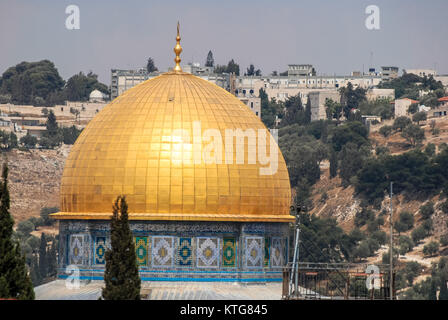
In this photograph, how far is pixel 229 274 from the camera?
1683 inches

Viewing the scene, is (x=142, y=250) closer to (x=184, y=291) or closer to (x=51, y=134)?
(x=184, y=291)

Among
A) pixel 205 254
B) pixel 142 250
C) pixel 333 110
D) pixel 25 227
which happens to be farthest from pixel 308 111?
pixel 142 250

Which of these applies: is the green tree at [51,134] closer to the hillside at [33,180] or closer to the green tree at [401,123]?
the hillside at [33,180]

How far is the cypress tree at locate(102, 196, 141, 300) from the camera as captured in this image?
35.5 meters

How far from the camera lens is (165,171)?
1684 inches

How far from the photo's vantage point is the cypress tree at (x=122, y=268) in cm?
3550

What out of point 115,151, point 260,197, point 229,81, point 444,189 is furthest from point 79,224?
point 229,81

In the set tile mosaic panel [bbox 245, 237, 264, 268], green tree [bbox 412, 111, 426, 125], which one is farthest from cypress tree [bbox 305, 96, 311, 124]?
tile mosaic panel [bbox 245, 237, 264, 268]

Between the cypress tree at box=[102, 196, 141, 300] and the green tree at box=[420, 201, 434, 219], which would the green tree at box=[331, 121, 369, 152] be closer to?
the green tree at box=[420, 201, 434, 219]

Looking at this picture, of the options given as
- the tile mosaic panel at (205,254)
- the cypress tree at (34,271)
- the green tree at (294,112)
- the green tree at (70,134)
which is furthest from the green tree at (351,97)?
the tile mosaic panel at (205,254)

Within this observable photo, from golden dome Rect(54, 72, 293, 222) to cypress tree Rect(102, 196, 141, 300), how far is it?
626cm

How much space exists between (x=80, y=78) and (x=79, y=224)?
150217mm

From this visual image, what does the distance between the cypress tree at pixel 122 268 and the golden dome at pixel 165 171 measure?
6.26 m

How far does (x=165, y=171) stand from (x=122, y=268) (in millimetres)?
7482
